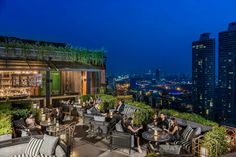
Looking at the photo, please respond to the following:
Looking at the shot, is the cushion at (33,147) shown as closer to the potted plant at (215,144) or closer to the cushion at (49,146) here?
the cushion at (49,146)

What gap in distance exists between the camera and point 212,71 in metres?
111

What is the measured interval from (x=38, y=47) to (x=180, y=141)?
1199cm

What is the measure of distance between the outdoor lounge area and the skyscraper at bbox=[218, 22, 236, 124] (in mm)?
82690

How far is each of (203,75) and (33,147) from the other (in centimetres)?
11143

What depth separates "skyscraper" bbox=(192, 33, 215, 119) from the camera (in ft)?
332

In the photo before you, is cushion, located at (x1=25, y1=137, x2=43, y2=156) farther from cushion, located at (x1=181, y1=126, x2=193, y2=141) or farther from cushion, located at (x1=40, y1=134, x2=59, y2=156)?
cushion, located at (x1=181, y1=126, x2=193, y2=141)

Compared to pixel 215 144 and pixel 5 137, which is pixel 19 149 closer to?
pixel 5 137

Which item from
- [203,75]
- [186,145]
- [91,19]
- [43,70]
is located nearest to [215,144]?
[186,145]

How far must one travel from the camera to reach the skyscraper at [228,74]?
8569 centimetres

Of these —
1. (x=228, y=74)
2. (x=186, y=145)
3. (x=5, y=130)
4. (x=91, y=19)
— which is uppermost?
(x=91, y=19)

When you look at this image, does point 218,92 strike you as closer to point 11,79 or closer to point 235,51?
point 235,51

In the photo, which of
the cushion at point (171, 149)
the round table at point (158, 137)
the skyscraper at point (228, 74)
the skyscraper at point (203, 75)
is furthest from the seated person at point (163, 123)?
the skyscraper at point (203, 75)

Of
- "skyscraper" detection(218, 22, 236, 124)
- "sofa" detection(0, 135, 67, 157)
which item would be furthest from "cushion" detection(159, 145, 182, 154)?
"skyscraper" detection(218, 22, 236, 124)

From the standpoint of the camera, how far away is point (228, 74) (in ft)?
309
